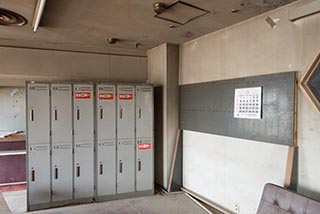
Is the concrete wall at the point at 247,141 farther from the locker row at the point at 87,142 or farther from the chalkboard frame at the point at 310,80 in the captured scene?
the locker row at the point at 87,142

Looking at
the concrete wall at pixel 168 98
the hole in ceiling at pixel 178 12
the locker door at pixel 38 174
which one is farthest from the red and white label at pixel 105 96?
the hole in ceiling at pixel 178 12

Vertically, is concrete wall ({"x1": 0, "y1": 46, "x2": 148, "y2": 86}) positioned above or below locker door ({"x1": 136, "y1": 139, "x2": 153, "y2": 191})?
above

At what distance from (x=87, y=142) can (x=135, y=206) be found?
1187mm

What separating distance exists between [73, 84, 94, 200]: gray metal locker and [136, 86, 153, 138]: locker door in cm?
73

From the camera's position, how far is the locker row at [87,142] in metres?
3.88

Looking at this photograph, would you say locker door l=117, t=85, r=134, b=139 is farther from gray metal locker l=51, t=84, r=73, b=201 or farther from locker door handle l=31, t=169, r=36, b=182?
locker door handle l=31, t=169, r=36, b=182

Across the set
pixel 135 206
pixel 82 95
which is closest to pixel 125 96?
pixel 82 95

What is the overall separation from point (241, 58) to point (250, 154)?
1152mm

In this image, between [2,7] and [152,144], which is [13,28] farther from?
[152,144]

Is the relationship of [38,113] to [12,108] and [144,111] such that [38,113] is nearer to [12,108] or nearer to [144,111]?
[144,111]

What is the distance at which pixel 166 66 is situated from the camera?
4598mm

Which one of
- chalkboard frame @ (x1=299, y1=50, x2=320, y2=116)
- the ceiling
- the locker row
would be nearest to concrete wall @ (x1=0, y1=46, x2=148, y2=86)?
the ceiling

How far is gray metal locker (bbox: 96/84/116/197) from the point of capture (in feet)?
13.8

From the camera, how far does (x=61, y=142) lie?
402 cm
